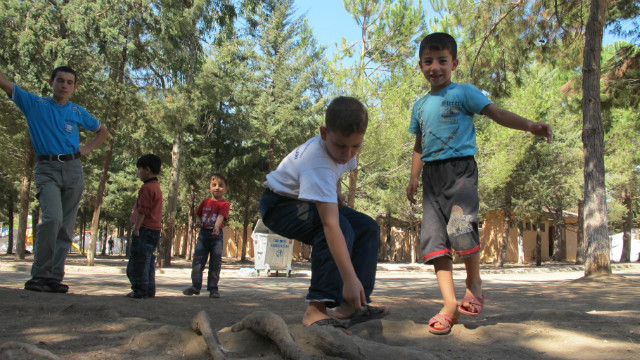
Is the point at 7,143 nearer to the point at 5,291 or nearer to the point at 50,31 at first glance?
the point at 50,31

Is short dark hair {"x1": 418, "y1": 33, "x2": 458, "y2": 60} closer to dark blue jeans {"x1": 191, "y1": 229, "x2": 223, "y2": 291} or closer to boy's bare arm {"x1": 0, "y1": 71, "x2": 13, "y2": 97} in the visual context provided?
boy's bare arm {"x1": 0, "y1": 71, "x2": 13, "y2": 97}

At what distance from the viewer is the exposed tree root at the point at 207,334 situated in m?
2.03

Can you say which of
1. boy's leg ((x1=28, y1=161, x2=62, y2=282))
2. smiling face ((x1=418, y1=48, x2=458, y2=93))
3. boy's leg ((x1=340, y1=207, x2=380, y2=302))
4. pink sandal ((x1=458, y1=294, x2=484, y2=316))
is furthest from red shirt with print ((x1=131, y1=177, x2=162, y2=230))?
pink sandal ((x1=458, y1=294, x2=484, y2=316))

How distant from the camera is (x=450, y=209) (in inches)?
123

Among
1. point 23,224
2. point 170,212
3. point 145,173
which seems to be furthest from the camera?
point 170,212

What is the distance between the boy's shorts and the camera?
9.95 feet

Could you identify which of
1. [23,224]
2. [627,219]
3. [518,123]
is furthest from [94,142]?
[627,219]

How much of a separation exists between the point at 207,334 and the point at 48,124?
3.38m

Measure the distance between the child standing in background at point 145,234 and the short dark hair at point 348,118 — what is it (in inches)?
131

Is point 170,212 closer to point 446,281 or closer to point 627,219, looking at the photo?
point 446,281

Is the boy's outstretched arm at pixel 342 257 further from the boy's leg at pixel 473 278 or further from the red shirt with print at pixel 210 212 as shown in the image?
the red shirt with print at pixel 210 212

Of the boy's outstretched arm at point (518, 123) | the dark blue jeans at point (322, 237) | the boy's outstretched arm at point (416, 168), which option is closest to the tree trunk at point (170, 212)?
the boy's outstretched arm at point (416, 168)

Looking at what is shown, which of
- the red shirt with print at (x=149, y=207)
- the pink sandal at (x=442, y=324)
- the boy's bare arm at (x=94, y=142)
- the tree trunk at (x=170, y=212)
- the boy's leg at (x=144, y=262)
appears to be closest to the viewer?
the pink sandal at (x=442, y=324)

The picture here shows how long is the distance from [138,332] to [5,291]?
2.12 metres
